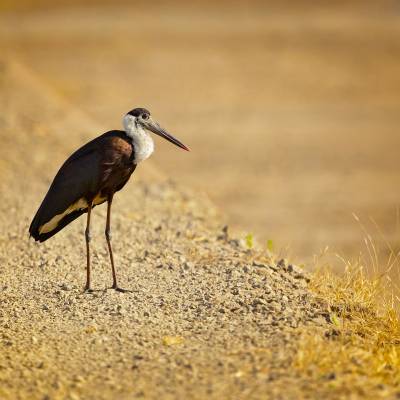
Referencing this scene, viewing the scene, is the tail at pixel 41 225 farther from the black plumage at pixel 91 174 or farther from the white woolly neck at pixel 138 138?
the white woolly neck at pixel 138 138

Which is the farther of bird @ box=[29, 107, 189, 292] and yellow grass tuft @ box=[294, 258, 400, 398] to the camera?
bird @ box=[29, 107, 189, 292]

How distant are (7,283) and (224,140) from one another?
11980mm

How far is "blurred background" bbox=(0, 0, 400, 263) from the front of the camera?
13.8 meters

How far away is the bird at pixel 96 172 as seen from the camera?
19.9 ft

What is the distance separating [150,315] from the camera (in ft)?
18.3

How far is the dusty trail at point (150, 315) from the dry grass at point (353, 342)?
0.40 feet

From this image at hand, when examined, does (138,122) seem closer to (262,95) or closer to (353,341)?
(353,341)

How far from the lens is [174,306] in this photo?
573 cm

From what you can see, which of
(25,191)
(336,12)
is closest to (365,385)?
(25,191)

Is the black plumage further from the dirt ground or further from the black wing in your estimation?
the dirt ground

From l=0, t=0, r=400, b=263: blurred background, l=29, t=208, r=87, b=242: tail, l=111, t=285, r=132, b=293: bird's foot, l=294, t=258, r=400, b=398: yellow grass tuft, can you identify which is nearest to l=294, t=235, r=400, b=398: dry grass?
l=294, t=258, r=400, b=398: yellow grass tuft

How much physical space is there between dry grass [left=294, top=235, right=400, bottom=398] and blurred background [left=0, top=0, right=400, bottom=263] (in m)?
1.00

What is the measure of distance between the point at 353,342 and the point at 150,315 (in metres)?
1.43

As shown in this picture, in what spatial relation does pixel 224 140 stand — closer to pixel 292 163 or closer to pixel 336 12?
pixel 292 163
